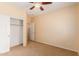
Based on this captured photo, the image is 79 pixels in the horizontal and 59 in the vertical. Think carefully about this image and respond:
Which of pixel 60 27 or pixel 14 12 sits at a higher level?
pixel 14 12

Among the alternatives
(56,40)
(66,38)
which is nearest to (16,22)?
(56,40)

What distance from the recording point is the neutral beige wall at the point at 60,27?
6.61ft

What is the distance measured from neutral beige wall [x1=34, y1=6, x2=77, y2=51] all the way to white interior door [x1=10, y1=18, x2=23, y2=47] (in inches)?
15.8

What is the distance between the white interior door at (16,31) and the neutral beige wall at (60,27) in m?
0.40

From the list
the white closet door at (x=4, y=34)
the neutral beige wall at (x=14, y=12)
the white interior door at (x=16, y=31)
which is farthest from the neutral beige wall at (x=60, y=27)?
the white closet door at (x=4, y=34)

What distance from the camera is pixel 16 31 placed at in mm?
2129

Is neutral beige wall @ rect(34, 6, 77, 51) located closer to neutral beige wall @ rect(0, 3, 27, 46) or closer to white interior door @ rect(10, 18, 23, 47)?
neutral beige wall @ rect(0, 3, 27, 46)

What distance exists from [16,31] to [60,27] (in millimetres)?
1017

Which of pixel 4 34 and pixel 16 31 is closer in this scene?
pixel 4 34

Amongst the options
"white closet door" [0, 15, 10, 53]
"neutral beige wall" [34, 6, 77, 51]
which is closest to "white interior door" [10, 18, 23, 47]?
"white closet door" [0, 15, 10, 53]

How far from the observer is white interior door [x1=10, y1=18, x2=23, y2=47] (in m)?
2.02

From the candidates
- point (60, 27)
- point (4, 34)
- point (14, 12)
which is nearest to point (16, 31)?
point (4, 34)

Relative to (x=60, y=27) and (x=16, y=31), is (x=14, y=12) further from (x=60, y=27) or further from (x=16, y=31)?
(x=60, y=27)

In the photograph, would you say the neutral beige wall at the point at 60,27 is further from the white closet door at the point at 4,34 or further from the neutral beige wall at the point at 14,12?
the white closet door at the point at 4,34
